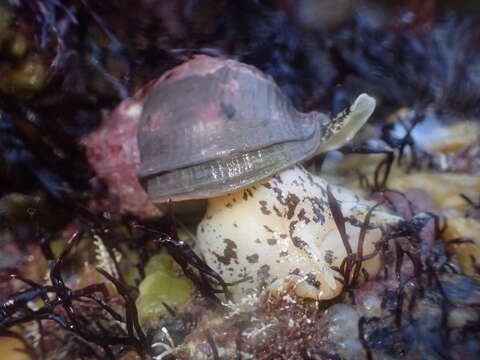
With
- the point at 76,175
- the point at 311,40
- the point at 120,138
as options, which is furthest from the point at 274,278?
the point at 311,40

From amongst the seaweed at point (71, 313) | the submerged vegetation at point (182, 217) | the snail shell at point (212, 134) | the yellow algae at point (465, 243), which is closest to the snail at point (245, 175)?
the snail shell at point (212, 134)

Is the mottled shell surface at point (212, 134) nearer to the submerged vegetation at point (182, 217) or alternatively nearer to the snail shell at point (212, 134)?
the snail shell at point (212, 134)

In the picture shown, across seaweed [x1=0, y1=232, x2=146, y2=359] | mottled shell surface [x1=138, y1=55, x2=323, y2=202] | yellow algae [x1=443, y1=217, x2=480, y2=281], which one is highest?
mottled shell surface [x1=138, y1=55, x2=323, y2=202]

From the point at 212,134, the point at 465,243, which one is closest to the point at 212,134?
the point at 212,134

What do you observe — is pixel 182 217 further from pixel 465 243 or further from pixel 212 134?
pixel 465 243

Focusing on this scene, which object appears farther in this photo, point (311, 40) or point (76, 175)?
point (311, 40)

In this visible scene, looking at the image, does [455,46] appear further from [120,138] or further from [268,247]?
[120,138]

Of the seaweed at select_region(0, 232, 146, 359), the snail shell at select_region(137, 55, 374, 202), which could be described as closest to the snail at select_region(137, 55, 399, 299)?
the snail shell at select_region(137, 55, 374, 202)

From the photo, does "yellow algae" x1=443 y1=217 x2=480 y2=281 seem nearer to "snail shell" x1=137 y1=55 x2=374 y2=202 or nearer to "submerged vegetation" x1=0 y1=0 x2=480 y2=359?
"submerged vegetation" x1=0 y1=0 x2=480 y2=359
